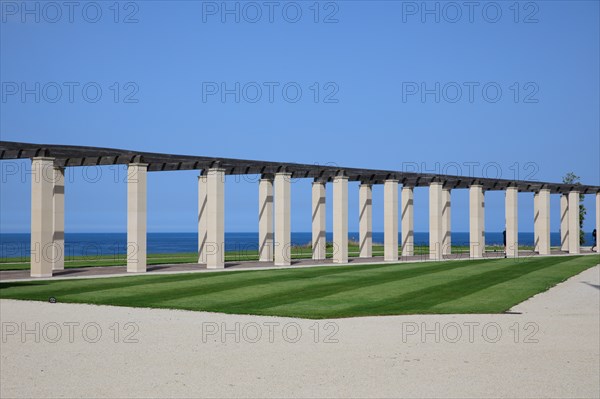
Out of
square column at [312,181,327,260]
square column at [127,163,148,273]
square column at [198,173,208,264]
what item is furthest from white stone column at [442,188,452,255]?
square column at [127,163,148,273]

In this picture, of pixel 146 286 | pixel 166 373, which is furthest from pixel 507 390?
pixel 146 286

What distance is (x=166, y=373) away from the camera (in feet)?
44.9

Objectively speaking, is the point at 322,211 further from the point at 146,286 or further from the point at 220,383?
the point at 220,383

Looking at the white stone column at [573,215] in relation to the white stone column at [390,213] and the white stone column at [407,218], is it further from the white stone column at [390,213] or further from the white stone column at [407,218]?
the white stone column at [390,213]

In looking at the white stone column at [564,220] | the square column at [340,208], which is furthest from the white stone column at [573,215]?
the square column at [340,208]

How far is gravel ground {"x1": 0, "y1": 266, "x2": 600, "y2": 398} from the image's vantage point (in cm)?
1265

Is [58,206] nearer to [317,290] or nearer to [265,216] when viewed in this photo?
[265,216]

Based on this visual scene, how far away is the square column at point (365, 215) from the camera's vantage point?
5319cm

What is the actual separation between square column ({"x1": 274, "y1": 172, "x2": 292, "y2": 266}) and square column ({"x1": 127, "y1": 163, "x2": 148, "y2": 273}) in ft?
31.4

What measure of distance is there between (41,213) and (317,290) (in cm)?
1421

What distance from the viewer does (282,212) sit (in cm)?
4475

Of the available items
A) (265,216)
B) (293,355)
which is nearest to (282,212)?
(265,216)

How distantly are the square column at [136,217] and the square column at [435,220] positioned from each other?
74.2 feet

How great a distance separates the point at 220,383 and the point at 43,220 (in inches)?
938
